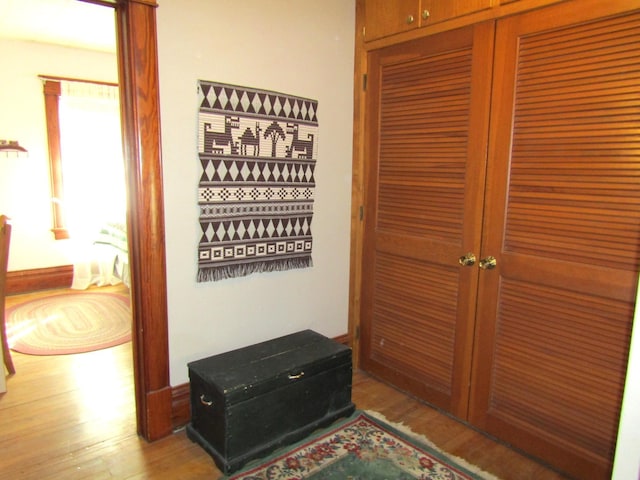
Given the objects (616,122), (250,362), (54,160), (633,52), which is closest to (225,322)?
(250,362)

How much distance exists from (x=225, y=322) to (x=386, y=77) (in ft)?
5.23

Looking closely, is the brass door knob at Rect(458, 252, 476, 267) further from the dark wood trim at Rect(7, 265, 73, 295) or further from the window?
the dark wood trim at Rect(7, 265, 73, 295)

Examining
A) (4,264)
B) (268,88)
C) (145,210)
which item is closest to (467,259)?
(268,88)

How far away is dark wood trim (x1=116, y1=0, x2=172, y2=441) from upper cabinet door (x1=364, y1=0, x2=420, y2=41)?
1.20m

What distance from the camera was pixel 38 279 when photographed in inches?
174

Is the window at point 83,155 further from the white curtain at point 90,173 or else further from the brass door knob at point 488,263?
the brass door knob at point 488,263

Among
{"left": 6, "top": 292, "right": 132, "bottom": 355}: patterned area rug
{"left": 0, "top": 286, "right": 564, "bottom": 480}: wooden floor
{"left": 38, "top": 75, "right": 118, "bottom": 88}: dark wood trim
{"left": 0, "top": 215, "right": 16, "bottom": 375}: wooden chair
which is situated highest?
{"left": 38, "top": 75, "right": 118, "bottom": 88}: dark wood trim

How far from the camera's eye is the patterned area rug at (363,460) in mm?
1820

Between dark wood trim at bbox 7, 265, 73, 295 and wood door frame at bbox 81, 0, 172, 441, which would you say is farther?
dark wood trim at bbox 7, 265, 73, 295

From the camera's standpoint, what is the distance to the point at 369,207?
2.57 meters

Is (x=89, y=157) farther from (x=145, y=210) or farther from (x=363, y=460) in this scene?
(x=363, y=460)

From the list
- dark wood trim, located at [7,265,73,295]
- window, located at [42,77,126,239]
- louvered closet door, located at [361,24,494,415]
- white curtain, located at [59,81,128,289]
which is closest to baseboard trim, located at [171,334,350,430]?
louvered closet door, located at [361,24,494,415]

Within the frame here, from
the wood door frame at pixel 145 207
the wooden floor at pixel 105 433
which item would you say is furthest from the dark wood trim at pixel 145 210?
the wooden floor at pixel 105 433

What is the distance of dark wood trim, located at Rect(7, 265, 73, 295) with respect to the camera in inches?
169
